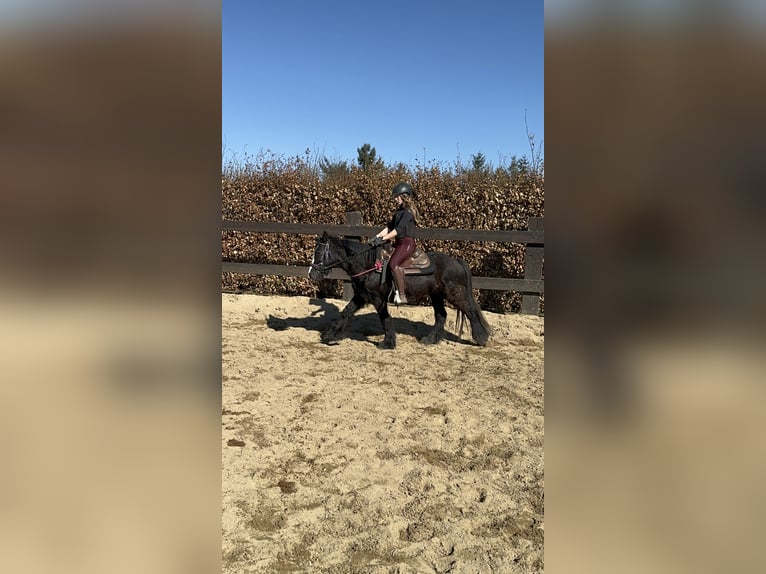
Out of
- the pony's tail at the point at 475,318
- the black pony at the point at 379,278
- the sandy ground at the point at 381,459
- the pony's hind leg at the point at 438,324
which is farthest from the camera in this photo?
the pony's hind leg at the point at 438,324

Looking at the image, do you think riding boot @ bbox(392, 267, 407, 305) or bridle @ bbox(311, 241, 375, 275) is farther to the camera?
bridle @ bbox(311, 241, 375, 275)

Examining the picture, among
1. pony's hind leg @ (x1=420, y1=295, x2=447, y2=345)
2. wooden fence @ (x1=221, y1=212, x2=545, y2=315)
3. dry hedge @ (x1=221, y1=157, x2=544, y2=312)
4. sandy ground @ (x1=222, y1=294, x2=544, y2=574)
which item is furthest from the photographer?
dry hedge @ (x1=221, y1=157, x2=544, y2=312)

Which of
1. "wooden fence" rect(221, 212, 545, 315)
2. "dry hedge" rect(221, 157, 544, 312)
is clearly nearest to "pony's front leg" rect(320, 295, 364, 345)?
"wooden fence" rect(221, 212, 545, 315)

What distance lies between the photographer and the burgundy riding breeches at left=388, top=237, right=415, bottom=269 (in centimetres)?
626

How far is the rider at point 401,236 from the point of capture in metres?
6.21

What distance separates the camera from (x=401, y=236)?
632cm

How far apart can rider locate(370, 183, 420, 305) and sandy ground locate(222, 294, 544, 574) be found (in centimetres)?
89

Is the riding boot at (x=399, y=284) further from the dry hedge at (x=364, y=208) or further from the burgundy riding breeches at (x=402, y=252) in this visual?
the dry hedge at (x=364, y=208)

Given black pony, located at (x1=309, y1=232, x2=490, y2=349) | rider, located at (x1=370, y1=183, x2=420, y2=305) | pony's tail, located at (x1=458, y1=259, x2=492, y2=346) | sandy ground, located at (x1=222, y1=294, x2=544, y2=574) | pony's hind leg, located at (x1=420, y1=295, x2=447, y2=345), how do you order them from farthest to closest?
1. pony's hind leg, located at (x1=420, y1=295, x2=447, y2=345)
2. pony's tail, located at (x1=458, y1=259, x2=492, y2=346)
3. black pony, located at (x1=309, y1=232, x2=490, y2=349)
4. rider, located at (x1=370, y1=183, x2=420, y2=305)
5. sandy ground, located at (x1=222, y1=294, x2=544, y2=574)

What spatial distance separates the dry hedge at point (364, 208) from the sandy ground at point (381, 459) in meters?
2.45

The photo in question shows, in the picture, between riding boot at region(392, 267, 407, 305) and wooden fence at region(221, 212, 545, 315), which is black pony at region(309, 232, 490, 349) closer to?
riding boot at region(392, 267, 407, 305)

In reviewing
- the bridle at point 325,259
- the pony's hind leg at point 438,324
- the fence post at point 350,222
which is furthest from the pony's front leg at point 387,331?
the fence post at point 350,222
